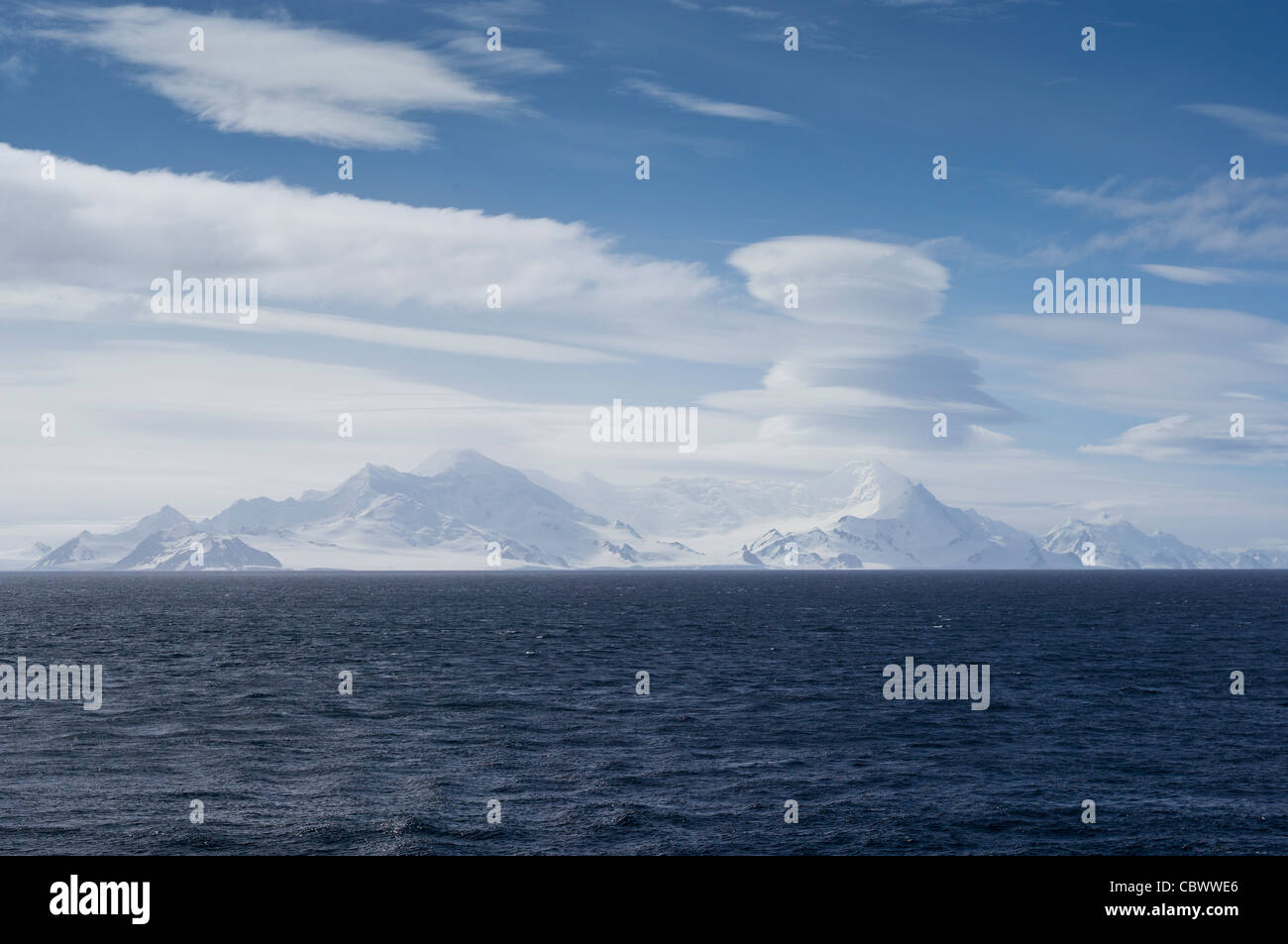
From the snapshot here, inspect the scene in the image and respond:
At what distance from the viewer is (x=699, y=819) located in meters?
48.2

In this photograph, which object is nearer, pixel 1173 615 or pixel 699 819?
pixel 699 819

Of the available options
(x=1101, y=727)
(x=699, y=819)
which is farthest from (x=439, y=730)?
(x=1101, y=727)
